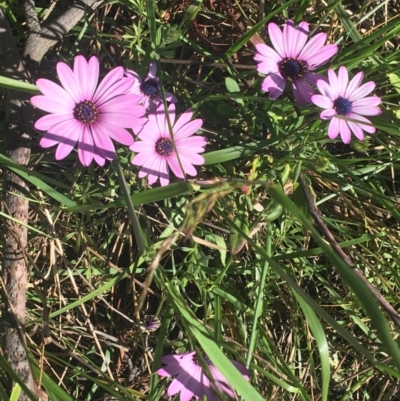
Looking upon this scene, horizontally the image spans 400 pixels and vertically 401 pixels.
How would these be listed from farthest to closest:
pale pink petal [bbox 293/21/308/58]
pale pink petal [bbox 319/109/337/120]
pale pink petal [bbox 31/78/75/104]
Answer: pale pink petal [bbox 293/21/308/58] → pale pink petal [bbox 319/109/337/120] → pale pink petal [bbox 31/78/75/104]

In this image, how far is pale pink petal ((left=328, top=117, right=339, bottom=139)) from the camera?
3.07ft

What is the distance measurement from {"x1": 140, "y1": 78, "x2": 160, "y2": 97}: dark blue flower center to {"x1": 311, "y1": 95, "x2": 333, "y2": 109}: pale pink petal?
0.99 feet

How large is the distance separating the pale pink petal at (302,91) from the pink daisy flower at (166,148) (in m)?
0.20

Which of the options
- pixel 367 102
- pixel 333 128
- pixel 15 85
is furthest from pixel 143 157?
pixel 367 102

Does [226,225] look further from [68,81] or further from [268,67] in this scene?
[68,81]

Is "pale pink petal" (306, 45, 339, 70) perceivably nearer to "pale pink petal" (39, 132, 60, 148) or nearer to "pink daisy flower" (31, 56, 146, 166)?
"pink daisy flower" (31, 56, 146, 166)

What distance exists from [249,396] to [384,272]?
1.91 feet

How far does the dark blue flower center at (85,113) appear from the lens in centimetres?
88

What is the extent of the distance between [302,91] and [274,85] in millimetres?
64

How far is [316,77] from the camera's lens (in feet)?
3.27

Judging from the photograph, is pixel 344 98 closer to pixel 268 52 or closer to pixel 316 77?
pixel 316 77

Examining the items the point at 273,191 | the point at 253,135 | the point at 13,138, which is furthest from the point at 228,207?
the point at 13,138

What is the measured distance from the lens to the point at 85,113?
0.88 meters

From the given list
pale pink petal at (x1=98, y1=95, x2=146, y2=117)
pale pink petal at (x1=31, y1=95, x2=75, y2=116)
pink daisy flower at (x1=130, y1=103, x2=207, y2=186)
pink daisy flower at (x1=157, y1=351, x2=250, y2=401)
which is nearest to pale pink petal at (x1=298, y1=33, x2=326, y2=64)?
pink daisy flower at (x1=130, y1=103, x2=207, y2=186)
